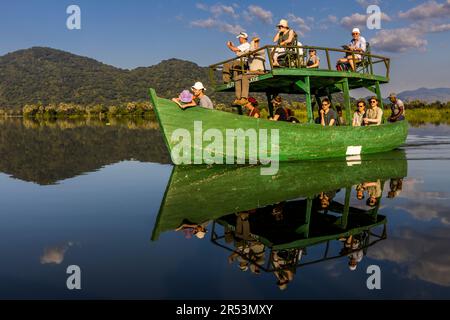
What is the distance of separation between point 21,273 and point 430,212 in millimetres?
6285

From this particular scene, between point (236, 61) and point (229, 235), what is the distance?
942cm

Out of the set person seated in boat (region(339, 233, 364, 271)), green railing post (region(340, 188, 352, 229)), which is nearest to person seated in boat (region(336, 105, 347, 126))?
green railing post (region(340, 188, 352, 229))

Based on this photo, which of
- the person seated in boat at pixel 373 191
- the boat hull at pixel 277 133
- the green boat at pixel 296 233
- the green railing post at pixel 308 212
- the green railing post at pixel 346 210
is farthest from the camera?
the boat hull at pixel 277 133

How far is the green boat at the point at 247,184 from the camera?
24.4ft

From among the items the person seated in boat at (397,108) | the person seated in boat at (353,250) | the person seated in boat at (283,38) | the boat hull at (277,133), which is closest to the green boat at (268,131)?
the boat hull at (277,133)

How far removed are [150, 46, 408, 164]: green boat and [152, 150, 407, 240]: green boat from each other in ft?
1.45

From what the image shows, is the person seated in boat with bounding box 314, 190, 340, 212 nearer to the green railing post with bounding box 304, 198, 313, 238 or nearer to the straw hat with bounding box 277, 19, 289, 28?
the green railing post with bounding box 304, 198, 313, 238

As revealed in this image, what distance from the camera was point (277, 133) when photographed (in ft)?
42.4

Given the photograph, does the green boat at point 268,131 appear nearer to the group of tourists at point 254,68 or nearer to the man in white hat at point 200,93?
the group of tourists at point 254,68

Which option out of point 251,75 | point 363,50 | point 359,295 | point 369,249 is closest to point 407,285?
point 359,295

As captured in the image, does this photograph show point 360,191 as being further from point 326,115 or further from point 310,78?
point 326,115

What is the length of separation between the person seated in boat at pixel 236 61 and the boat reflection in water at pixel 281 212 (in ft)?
12.2

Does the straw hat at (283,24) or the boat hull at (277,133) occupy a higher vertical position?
the straw hat at (283,24)
